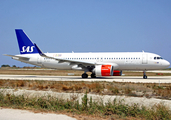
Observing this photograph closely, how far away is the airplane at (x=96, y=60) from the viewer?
27.2 m

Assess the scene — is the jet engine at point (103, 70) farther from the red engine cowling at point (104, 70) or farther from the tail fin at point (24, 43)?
the tail fin at point (24, 43)

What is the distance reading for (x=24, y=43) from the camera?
107 ft

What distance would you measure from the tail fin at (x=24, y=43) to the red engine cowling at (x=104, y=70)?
11796 mm

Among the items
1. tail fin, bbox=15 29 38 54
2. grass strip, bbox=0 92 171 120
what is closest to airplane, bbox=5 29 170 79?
tail fin, bbox=15 29 38 54

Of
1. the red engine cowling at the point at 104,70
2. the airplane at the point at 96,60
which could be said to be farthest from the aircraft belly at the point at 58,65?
the red engine cowling at the point at 104,70

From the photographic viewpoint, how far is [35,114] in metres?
8.08

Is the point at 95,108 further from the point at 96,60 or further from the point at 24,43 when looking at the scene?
the point at 24,43

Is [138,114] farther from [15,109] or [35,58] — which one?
[35,58]

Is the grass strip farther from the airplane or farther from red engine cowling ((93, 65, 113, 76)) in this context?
the airplane

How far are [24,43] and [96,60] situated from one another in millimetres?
12049

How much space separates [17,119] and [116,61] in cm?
2212

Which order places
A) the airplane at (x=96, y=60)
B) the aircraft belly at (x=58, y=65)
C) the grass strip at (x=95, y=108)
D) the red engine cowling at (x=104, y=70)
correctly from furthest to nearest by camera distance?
the aircraft belly at (x=58, y=65) → the airplane at (x=96, y=60) → the red engine cowling at (x=104, y=70) → the grass strip at (x=95, y=108)

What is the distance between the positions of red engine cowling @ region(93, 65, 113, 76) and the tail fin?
1180cm

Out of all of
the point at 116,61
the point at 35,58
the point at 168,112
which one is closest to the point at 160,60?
the point at 116,61
